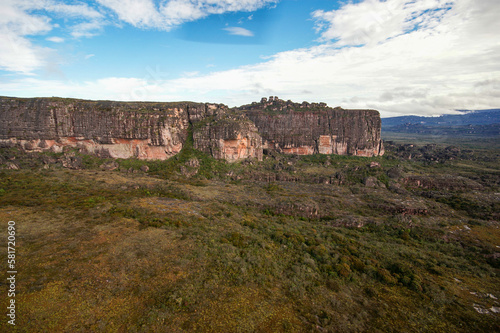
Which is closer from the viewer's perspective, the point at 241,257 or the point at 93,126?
the point at 241,257

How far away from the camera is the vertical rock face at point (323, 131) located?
87.1 metres

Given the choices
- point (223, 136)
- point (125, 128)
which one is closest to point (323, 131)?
point (223, 136)

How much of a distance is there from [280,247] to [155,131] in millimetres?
50303

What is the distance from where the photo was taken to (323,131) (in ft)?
290

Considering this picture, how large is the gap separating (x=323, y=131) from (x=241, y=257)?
77.2m

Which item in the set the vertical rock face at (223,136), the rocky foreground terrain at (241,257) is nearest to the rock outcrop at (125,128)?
the vertical rock face at (223,136)

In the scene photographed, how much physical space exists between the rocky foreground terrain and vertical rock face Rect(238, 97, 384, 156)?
39.6m

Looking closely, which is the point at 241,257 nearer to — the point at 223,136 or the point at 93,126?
the point at 223,136

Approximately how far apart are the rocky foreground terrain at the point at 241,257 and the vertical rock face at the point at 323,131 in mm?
39639

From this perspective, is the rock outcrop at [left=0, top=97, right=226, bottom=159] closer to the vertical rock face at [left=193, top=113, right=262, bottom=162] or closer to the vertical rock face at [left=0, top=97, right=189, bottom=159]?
the vertical rock face at [left=0, top=97, right=189, bottom=159]

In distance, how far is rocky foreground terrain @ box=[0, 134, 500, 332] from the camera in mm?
14125

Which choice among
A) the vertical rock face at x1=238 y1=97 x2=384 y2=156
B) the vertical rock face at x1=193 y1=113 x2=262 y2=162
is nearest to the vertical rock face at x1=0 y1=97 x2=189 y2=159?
the vertical rock face at x1=193 y1=113 x2=262 y2=162

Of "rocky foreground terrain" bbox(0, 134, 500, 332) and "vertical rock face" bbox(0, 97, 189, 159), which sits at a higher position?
"vertical rock face" bbox(0, 97, 189, 159)

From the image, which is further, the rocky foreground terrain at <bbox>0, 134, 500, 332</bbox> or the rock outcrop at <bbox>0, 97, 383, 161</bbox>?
the rock outcrop at <bbox>0, 97, 383, 161</bbox>
